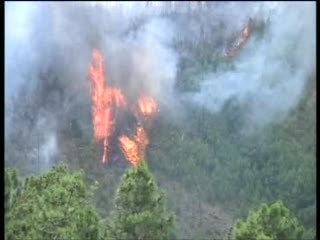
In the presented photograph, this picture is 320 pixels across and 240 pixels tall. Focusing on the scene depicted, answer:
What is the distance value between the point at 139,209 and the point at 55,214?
3.90 metres

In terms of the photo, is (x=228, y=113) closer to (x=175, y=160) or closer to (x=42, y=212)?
(x=175, y=160)

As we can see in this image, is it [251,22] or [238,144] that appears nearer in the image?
[238,144]

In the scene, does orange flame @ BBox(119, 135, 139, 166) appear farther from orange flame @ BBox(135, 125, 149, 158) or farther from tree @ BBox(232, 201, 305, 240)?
tree @ BBox(232, 201, 305, 240)

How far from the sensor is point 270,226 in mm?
28078

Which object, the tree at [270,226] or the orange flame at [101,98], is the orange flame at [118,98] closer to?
the orange flame at [101,98]

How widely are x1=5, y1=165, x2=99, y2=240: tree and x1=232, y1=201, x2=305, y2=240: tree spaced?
6.77 metres

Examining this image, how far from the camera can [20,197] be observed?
3120cm

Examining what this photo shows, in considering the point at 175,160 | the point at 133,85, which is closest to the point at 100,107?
the point at 133,85

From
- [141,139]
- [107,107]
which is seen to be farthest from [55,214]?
[107,107]

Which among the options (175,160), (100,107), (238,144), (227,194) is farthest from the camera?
(100,107)

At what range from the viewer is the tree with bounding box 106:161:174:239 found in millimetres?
30359

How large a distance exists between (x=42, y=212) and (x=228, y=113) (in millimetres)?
83677

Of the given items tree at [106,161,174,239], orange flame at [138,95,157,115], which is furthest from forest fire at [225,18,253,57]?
tree at [106,161,174,239]

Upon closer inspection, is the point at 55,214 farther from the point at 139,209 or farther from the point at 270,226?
the point at 270,226
